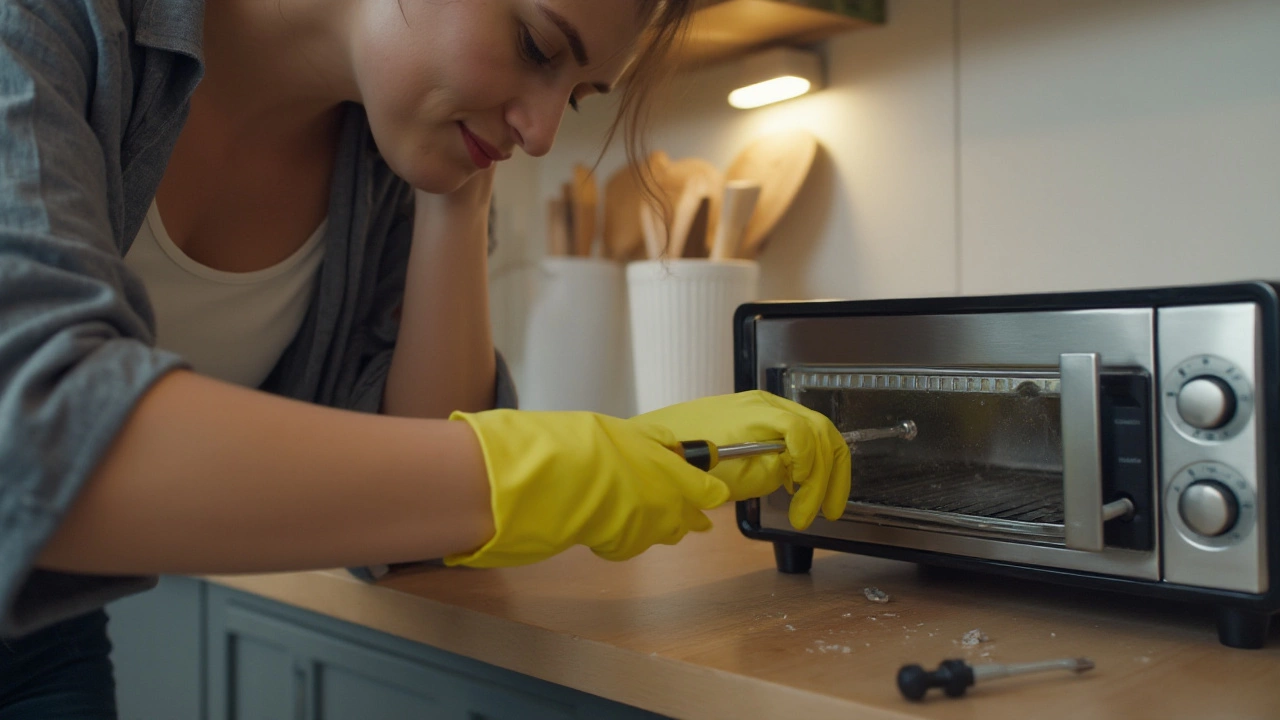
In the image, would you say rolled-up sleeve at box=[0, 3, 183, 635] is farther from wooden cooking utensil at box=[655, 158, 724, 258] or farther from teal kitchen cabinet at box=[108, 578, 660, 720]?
wooden cooking utensil at box=[655, 158, 724, 258]

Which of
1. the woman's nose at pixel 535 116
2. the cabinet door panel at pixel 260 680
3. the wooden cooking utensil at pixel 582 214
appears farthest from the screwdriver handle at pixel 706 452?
the wooden cooking utensil at pixel 582 214

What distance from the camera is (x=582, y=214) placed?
1.50 metres

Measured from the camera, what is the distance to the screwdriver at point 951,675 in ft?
1.68

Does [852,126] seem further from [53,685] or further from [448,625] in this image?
[53,685]

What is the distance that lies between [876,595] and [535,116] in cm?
45

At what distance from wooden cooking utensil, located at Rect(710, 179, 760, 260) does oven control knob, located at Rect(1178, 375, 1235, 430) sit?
0.71 m

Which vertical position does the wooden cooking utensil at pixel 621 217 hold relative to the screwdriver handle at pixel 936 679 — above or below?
above

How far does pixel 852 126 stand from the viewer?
1.31 m

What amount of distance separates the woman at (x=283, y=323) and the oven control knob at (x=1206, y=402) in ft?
0.77

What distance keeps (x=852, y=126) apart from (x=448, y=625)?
87cm

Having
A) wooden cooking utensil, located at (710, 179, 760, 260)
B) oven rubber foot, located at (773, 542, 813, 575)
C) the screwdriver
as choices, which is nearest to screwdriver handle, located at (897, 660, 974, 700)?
the screwdriver

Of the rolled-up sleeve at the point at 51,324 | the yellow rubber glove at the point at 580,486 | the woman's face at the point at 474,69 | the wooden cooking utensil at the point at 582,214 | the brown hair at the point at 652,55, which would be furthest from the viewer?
the wooden cooking utensil at the point at 582,214

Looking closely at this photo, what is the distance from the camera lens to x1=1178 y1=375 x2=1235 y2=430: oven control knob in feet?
1.96

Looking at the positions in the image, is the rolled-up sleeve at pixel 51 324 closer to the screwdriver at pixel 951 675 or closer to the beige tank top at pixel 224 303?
the beige tank top at pixel 224 303
